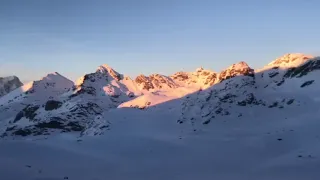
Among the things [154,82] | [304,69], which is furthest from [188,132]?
[154,82]

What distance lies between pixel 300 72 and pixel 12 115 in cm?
11413

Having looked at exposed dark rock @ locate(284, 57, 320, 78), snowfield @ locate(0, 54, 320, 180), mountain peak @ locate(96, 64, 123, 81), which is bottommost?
snowfield @ locate(0, 54, 320, 180)

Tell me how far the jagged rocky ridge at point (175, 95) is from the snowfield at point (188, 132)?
10.5 inches

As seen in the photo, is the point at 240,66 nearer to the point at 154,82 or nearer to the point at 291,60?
the point at 291,60

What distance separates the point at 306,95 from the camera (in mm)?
66188

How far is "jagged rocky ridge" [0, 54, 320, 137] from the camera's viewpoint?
7200 cm

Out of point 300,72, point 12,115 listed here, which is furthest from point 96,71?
point 300,72

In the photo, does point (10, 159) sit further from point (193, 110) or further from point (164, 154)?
point (193, 110)

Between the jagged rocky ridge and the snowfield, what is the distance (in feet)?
0.88

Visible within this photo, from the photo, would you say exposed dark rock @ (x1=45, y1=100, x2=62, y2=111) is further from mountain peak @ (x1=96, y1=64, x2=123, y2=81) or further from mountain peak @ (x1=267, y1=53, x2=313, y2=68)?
mountain peak @ (x1=267, y1=53, x2=313, y2=68)

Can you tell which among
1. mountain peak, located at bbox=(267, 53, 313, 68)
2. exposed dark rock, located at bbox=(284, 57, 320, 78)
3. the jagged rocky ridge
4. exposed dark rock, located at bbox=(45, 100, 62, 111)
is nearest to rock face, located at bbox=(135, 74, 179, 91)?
the jagged rocky ridge

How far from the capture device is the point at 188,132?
206ft

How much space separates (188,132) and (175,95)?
113 ft

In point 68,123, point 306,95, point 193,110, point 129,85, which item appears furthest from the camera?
point 129,85
